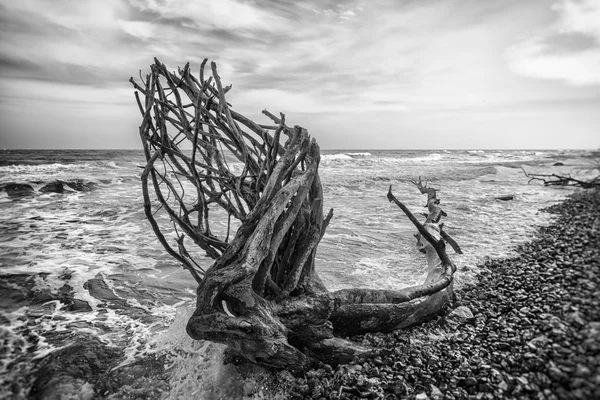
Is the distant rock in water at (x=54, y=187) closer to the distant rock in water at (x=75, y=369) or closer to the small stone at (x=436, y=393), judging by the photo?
the distant rock in water at (x=75, y=369)

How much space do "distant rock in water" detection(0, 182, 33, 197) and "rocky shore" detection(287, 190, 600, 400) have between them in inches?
608

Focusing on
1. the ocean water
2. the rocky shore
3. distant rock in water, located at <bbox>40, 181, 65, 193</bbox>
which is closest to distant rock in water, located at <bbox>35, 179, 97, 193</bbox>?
distant rock in water, located at <bbox>40, 181, 65, 193</bbox>

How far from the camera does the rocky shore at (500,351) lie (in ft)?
6.56

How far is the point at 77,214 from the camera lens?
9891 millimetres

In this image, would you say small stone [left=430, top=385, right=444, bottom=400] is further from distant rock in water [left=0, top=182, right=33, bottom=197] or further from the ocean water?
distant rock in water [left=0, top=182, right=33, bottom=197]

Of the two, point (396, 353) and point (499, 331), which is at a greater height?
point (499, 331)

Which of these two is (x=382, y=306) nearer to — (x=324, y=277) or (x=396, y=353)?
(x=396, y=353)

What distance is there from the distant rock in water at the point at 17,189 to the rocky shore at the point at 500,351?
15.4 m

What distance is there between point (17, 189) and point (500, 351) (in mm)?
17975

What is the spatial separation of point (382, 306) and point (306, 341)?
884 mm

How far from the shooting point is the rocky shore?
2.00 meters

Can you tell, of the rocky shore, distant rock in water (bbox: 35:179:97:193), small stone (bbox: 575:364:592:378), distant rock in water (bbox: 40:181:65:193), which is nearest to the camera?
small stone (bbox: 575:364:592:378)

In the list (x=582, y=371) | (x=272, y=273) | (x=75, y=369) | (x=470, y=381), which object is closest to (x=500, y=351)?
(x=470, y=381)

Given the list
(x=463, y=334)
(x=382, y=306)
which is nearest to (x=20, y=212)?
(x=382, y=306)
